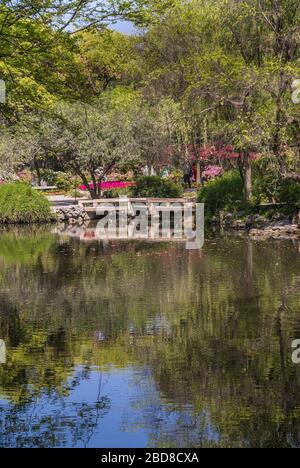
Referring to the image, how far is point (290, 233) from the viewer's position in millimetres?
28250

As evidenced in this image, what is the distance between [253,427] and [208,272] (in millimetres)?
11138

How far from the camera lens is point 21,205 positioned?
36031 millimetres

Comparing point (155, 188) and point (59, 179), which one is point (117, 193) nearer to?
point (155, 188)

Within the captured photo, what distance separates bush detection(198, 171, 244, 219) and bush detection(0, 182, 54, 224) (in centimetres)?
724

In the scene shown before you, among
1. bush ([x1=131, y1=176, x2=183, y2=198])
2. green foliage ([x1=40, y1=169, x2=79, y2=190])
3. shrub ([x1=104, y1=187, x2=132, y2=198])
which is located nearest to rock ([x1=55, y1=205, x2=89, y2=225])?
shrub ([x1=104, y1=187, x2=132, y2=198])

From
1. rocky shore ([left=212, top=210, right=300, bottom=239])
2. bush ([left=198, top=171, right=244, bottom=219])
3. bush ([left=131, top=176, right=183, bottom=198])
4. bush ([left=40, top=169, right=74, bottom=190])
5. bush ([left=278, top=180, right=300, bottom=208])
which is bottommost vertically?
bush ([left=40, top=169, right=74, bottom=190])

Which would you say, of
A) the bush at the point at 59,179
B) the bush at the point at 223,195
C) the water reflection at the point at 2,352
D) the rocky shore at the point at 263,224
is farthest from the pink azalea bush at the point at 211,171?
the water reflection at the point at 2,352

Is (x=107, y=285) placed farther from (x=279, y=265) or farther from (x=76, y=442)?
(x=76, y=442)

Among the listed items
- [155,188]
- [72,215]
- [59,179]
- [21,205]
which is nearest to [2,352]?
[21,205]

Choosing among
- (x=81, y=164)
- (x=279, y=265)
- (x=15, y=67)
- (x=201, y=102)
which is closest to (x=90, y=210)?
(x=81, y=164)

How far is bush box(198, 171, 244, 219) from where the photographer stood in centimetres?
3146

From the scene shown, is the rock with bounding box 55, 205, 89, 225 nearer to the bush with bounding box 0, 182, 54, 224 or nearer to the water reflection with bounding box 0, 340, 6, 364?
the bush with bounding box 0, 182, 54, 224

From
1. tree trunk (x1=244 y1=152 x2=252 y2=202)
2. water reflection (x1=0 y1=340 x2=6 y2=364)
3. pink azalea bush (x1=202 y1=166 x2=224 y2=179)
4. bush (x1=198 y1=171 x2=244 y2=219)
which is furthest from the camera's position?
pink azalea bush (x1=202 y1=166 x2=224 y2=179)

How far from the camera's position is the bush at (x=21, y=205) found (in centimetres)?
3562
